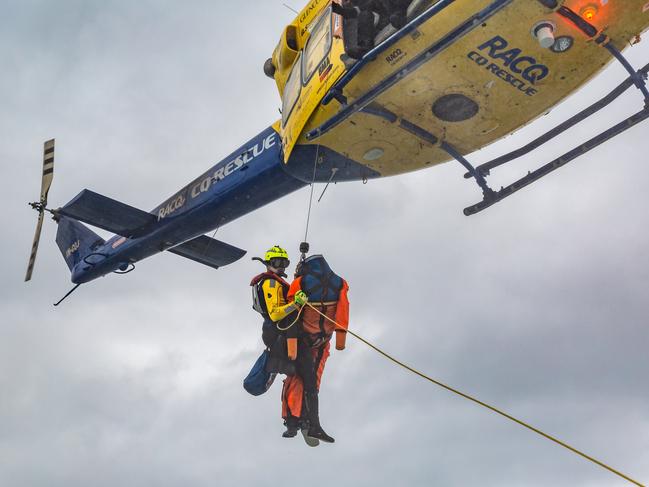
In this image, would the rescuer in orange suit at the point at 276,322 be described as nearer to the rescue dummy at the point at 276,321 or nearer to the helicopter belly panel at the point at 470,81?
the rescue dummy at the point at 276,321

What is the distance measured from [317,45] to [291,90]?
3.18ft

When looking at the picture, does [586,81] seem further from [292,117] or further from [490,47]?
[292,117]

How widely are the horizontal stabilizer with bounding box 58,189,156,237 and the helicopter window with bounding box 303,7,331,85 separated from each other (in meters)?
5.85

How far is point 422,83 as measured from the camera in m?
8.72

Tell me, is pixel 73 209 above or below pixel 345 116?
above

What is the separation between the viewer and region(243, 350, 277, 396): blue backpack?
9812 mm

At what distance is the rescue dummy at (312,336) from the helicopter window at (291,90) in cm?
225

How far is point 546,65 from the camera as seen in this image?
340 inches

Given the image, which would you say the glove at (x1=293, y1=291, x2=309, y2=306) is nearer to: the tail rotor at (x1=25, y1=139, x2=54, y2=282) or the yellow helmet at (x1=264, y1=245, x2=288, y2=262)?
the yellow helmet at (x1=264, y1=245, x2=288, y2=262)

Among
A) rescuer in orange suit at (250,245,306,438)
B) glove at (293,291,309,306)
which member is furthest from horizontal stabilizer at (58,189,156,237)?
glove at (293,291,309,306)

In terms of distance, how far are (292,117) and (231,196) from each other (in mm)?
2855

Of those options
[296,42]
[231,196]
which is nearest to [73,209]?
[231,196]

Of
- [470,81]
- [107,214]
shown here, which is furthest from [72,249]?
[470,81]

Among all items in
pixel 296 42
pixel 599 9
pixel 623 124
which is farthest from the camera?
pixel 296 42
